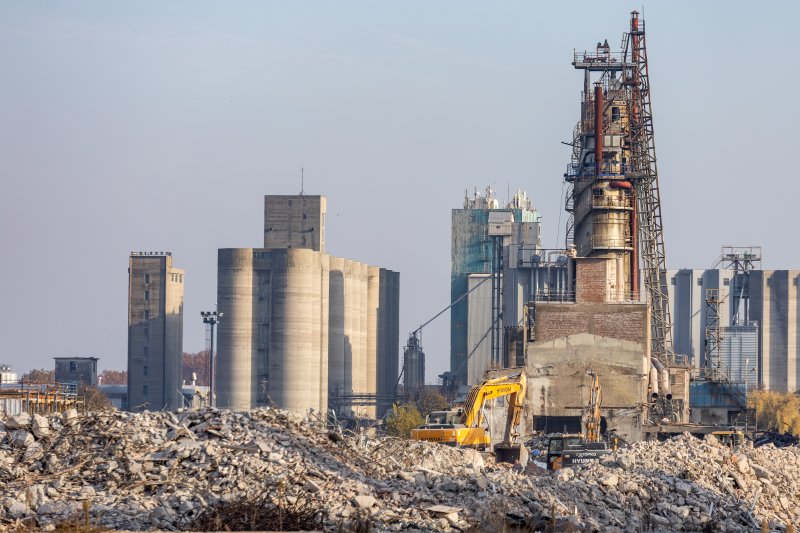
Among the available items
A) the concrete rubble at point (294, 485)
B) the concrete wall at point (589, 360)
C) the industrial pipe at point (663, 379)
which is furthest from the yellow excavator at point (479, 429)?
the industrial pipe at point (663, 379)

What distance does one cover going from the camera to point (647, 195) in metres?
94.6

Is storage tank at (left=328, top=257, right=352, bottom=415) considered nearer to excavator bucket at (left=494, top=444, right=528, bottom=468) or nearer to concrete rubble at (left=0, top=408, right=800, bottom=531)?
excavator bucket at (left=494, top=444, right=528, bottom=468)

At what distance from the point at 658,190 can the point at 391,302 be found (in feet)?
232

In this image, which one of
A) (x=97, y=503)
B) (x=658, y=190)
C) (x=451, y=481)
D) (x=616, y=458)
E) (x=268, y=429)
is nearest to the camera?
(x=97, y=503)

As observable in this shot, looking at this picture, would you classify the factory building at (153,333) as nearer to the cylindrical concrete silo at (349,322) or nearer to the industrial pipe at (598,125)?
the cylindrical concrete silo at (349,322)

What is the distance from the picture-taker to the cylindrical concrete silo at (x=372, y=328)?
152 m

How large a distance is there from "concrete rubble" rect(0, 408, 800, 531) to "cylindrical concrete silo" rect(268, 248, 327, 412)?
91.9 meters

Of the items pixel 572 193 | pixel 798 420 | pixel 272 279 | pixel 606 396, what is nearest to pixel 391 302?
pixel 272 279

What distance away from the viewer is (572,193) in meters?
95.9

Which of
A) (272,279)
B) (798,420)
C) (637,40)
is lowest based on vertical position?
(798,420)

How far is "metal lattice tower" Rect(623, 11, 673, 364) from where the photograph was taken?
93.9m

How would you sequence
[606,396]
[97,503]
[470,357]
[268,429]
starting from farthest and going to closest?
1. [470,357]
2. [606,396]
3. [268,429]
4. [97,503]

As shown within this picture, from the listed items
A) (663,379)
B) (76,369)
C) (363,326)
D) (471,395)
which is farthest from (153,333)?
(471,395)

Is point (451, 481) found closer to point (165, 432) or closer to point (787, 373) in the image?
point (165, 432)
